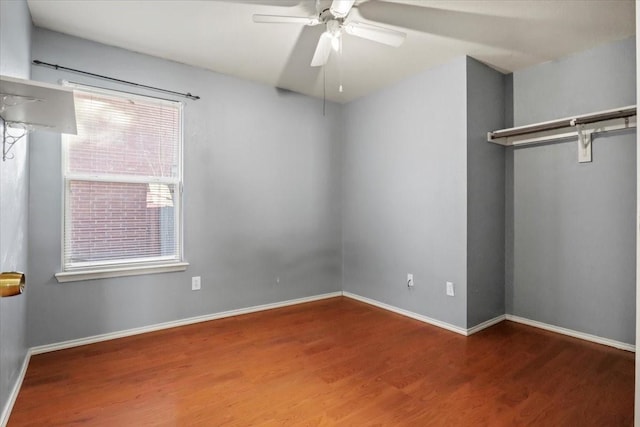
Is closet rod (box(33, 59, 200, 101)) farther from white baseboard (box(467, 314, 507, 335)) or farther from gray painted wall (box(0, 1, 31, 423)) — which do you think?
white baseboard (box(467, 314, 507, 335))

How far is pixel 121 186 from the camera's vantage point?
9.81 ft

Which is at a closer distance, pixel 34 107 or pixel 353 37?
pixel 34 107

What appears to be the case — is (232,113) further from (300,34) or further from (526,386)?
(526,386)

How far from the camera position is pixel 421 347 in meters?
2.79

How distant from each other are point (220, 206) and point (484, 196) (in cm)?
256

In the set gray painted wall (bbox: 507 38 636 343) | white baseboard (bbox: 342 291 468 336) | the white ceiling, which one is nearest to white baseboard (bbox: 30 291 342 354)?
white baseboard (bbox: 342 291 468 336)

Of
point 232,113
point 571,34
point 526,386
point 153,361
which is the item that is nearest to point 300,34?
point 232,113

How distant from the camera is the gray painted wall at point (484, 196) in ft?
10.3

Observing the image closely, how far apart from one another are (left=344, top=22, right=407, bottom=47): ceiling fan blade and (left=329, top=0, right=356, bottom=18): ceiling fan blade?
12 cm

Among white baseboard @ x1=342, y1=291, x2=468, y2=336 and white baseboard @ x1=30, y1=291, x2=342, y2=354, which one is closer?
white baseboard @ x1=30, y1=291, x2=342, y2=354

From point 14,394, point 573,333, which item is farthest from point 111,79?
point 573,333

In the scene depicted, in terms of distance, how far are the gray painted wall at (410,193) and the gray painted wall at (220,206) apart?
0.31m

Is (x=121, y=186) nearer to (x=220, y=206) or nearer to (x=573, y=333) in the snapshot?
(x=220, y=206)

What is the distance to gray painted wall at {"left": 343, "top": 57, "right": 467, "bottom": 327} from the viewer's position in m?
3.18
